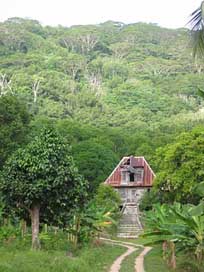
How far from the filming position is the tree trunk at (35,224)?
2079 cm

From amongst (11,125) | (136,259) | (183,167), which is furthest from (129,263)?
(11,125)

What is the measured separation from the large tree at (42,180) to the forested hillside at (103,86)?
1580 centimetres

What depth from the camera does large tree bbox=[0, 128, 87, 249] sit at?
2044cm

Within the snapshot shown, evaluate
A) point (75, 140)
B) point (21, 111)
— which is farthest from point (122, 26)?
point (21, 111)

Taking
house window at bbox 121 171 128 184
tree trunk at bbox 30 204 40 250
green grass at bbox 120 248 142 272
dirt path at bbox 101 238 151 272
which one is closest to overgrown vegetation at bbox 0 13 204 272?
tree trunk at bbox 30 204 40 250

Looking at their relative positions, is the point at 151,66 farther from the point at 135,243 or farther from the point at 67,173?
the point at 67,173

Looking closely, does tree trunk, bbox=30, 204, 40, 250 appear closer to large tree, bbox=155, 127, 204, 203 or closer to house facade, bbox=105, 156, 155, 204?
large tree, bbox=155, 127, 204, 203

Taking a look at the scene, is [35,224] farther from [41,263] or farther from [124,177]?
[124,177]

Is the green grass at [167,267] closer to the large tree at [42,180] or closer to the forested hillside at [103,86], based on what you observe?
the large tree at [42,180]

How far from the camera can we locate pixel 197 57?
11781 mm

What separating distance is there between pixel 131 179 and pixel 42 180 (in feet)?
95.4

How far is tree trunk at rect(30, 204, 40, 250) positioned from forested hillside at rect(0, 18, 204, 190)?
52.3ft

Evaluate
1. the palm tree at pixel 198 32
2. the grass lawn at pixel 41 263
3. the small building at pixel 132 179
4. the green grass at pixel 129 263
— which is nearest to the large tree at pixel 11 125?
the green grass at pixel 129 263

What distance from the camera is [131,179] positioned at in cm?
4897
